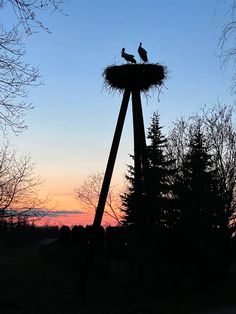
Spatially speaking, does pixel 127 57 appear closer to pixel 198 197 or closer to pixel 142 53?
pixel 142 53

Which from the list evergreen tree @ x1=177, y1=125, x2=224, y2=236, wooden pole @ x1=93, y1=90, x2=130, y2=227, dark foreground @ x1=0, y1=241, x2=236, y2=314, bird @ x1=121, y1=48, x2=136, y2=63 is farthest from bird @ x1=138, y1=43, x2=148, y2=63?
evergreen tree @ x1=177, y1=125, x2=224, y2=236

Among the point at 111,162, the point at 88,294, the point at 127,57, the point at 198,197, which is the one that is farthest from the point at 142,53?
the point at 198,197

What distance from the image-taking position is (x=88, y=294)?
18766 mm

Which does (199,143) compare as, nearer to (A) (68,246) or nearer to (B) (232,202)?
(B) (232,202)

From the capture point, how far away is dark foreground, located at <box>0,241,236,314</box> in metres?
15.7

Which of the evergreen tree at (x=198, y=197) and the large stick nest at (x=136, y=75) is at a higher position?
the large stick nest at (x=136, y=75)

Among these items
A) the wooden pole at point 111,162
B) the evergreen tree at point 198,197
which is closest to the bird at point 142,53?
the wooden pole at point 111,162

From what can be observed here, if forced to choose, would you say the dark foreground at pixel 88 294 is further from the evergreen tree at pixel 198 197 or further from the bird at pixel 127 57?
the bird at pixel 127 57

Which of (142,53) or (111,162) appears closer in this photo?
(111,162)

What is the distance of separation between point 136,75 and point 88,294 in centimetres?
771

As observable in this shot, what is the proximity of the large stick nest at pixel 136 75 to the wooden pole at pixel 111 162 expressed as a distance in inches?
14.8

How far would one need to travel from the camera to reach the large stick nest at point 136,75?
17406 millimetres

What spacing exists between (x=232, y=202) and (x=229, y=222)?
171 centimetres

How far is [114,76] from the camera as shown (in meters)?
17.7
